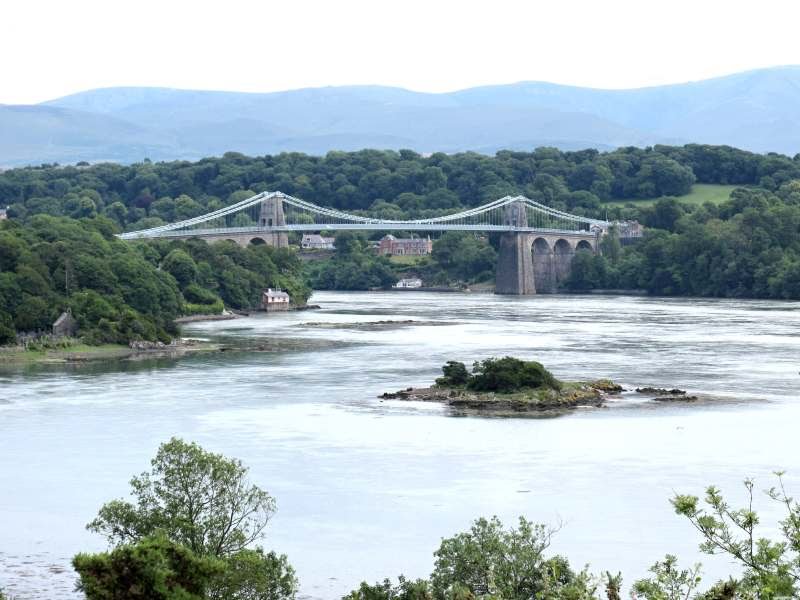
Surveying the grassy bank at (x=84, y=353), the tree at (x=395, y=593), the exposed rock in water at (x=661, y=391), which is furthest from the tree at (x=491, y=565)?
the grassy bank at (x=84, y=353)

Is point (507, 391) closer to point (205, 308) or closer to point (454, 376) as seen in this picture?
point (454, 376)

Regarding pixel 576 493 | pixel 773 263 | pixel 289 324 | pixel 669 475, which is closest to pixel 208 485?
pixel 576 493

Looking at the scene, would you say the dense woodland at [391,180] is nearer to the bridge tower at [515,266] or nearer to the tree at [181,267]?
the bridge tower at [515,266]

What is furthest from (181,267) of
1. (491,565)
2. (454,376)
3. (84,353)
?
(491,565)

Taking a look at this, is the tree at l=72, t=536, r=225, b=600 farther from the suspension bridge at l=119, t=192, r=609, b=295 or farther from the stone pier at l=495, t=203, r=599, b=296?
the stone pier at l=495, t=203, r=599, b=296

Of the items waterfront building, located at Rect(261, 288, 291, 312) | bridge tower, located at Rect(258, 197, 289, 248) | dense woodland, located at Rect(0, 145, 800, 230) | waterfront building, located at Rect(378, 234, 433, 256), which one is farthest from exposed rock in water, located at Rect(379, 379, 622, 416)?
dense woodland, located at Rect(0, 145, 800, 230)
